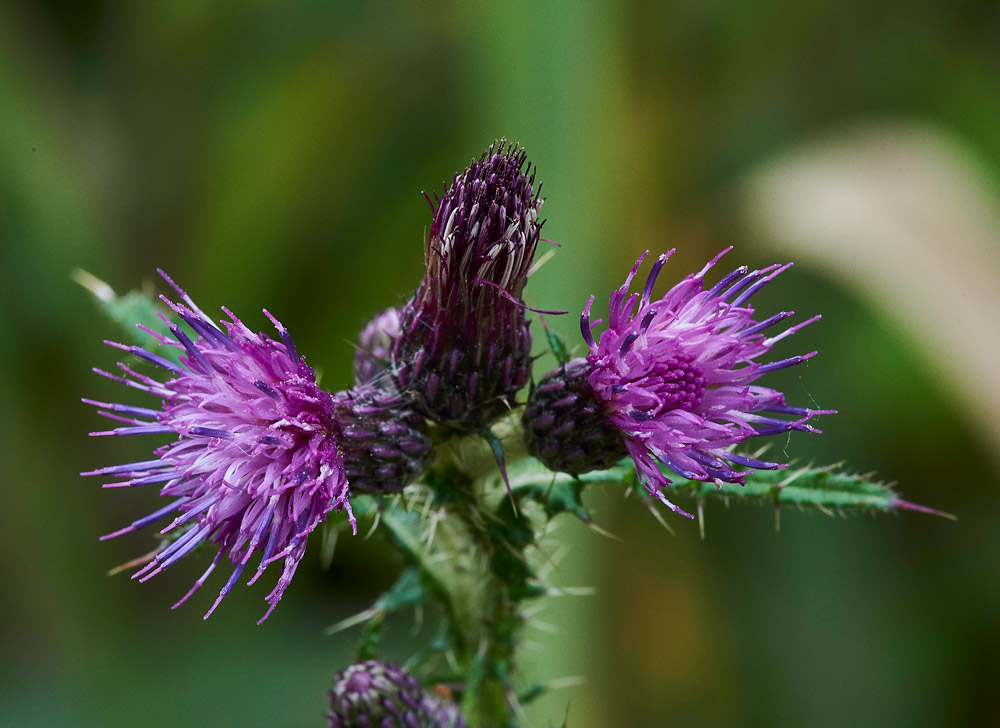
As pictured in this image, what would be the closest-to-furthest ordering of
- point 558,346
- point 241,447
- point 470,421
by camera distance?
point 241,447 < point 470,421 < point 558,346

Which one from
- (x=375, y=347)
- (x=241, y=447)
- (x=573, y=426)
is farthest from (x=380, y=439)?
(x=375, y=347)

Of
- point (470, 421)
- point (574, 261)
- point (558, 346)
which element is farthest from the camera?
point (574, 261)

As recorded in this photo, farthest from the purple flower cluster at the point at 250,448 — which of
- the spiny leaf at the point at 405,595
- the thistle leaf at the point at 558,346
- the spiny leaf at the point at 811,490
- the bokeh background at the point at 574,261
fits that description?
the bokeh background at the point at 574,261

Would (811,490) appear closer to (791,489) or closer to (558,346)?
(791,489)

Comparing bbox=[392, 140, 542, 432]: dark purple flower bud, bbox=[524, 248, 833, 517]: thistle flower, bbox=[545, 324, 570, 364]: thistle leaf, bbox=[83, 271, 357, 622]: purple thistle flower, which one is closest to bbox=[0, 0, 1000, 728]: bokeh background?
bbox=[545, 324, 570, 364]: thistle leaf

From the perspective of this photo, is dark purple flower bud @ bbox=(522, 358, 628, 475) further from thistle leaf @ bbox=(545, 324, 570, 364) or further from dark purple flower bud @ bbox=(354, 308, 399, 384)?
dark purple flower bud @ bbox=(354, 308, 399, 384)

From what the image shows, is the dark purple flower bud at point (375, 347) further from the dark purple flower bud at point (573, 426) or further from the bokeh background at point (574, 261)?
the bokeh background at point (574, 261)

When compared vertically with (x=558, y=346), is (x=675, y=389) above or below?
below
